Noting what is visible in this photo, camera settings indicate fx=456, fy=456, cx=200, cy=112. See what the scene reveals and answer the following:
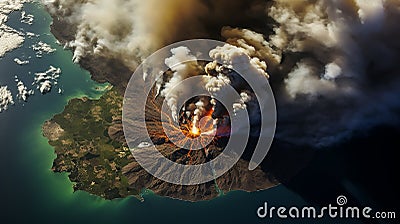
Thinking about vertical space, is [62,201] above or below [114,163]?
below

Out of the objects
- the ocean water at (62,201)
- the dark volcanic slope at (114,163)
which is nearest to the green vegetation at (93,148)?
the dark volcanic slope at (114,163)

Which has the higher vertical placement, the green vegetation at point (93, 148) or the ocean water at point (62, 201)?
the green vegetation at point (93, 148)

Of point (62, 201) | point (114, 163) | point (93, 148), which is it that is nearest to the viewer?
point (62, 201)

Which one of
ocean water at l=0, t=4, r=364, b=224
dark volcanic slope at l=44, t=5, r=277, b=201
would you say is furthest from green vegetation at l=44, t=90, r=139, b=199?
ocean water at l=0, t=4, r=364, b=224

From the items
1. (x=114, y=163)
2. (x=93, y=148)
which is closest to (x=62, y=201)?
(x=114, y=163)

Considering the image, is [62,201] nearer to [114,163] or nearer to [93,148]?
[114,163]

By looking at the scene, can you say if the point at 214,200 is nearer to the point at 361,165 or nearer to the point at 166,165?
the point at 166,165

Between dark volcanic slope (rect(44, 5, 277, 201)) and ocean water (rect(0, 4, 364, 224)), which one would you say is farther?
dark volcanic slope (rect(44, 5, 277, 201))

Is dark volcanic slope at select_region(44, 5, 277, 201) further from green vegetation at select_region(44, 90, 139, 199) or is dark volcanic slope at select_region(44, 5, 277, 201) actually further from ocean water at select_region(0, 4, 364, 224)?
ocean water at select_region(0, 4, 364, 224)

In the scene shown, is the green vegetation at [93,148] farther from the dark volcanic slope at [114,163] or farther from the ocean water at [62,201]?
the ocean water at [62,201]

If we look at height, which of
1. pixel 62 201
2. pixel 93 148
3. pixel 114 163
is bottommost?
pixel 62 201
